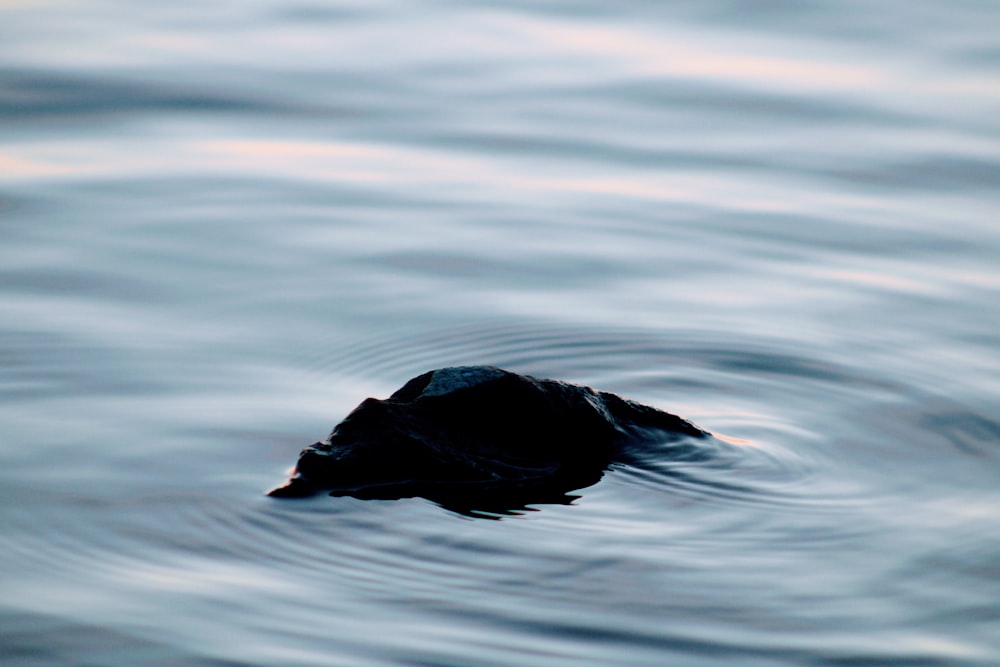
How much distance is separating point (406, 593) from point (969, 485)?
1765 millimetres

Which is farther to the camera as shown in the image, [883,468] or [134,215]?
[134,215]

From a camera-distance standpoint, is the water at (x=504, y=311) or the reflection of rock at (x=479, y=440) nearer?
the water at (x=504, y=311)

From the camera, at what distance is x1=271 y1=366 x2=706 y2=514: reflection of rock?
3732 mm

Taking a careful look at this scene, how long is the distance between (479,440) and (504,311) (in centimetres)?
137

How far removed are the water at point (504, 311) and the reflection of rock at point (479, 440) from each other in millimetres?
137

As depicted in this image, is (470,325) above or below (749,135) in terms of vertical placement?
below

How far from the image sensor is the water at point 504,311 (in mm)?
3223

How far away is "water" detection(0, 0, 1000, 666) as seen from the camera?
10.6 ft

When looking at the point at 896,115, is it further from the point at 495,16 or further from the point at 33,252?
the point at 33,252

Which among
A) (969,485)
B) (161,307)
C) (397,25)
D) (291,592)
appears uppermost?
(397,25)

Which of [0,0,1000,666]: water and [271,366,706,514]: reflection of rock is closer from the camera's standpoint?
[0,0,1000,666]: water

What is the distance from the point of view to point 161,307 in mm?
5152

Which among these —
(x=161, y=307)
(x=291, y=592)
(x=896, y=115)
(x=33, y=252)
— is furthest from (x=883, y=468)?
(x=896, y=115)

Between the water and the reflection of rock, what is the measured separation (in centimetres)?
14
